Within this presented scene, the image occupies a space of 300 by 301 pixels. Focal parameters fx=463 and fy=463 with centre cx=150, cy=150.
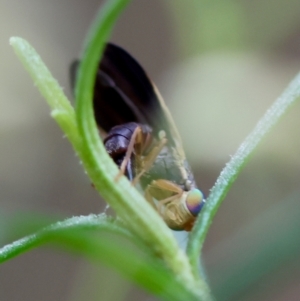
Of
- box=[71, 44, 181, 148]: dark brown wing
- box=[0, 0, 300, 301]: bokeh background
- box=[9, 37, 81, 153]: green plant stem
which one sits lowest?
box=[0, 0, 300, 301]: bokeh background

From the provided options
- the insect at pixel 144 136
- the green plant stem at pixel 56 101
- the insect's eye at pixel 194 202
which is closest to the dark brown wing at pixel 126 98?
the insect at pixel 144 136

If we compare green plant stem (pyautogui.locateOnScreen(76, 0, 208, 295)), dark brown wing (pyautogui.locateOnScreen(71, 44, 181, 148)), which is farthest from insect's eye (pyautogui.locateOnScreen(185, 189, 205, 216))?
green plant stem (pyautogui.locateOnScreen(76, 0, 208, 295))

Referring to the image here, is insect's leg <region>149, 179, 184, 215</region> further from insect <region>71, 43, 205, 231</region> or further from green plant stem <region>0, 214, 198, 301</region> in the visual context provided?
green plant stem <region>0, 214, 198, 301</region>

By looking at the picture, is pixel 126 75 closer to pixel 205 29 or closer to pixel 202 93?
pixel 205 29

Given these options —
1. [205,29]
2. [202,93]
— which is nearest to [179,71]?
[202,93]

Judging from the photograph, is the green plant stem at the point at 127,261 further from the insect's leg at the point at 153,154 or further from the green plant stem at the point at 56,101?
the insect's leg at the point at 153,154

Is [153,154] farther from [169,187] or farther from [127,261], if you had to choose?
[127,261]

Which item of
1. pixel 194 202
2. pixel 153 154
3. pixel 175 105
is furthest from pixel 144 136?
pixel 175 105
